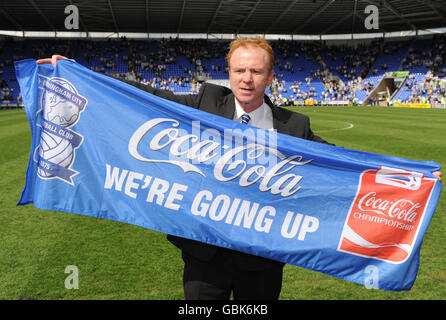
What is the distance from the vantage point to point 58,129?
3.13m

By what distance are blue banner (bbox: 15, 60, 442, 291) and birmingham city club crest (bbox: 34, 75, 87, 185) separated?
0.38 meters

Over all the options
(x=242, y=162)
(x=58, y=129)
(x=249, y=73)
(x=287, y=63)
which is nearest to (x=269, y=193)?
(x=242, y=162)

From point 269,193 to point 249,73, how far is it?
966mm

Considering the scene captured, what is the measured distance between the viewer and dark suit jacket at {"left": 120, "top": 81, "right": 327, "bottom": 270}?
255 centimetres

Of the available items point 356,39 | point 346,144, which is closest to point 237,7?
point 356,39

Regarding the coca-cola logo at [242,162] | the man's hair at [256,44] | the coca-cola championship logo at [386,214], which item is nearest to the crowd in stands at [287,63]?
the coca-cola championship logo at [386,214]

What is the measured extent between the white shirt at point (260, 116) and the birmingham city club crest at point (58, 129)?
4.68 ft

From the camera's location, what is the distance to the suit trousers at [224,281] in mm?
2400

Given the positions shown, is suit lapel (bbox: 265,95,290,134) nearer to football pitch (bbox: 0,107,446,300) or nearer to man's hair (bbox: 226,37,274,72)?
man's hair (bbox: 226,37,274,72)

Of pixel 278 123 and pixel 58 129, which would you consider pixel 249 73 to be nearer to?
pixel 278 123

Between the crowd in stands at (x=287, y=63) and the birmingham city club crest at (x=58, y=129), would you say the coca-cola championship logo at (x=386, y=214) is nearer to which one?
the birmingham city club crest at (x=58, y=129)

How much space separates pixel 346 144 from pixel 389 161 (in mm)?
10752

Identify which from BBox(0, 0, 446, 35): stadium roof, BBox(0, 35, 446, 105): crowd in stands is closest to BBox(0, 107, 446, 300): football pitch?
BBox(0, 0, 446, 35): stadium roof
